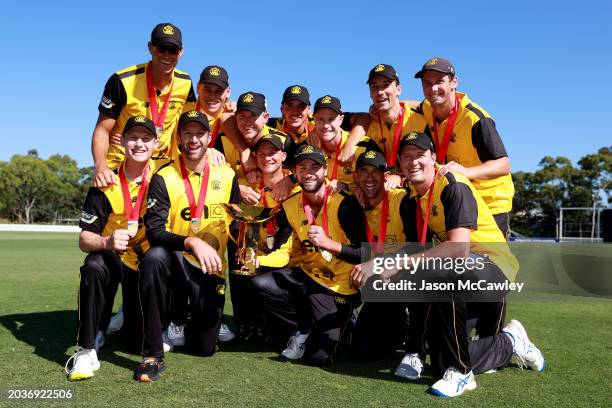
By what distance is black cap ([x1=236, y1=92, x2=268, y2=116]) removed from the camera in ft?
20.2

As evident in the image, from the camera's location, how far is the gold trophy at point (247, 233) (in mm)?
4906

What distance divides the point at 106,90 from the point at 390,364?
4.16 meters

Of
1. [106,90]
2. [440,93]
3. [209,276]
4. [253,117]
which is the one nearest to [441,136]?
[440,93]

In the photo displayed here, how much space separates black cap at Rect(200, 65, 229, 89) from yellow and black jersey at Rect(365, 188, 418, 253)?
90.6 inches

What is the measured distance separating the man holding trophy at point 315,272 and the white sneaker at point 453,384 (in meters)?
1.14

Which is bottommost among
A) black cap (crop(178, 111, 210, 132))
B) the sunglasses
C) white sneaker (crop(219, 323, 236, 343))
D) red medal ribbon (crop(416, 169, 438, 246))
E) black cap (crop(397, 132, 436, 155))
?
white sneaker (crop(219, 323, 236, 343))

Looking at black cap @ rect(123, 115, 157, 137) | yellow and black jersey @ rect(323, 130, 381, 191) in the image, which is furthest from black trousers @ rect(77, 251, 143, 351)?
yellow and black jersey @ rect(323, 130, 381, 191)

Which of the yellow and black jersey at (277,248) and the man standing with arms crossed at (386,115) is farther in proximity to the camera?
the man standing with arms crossed at (386,115)

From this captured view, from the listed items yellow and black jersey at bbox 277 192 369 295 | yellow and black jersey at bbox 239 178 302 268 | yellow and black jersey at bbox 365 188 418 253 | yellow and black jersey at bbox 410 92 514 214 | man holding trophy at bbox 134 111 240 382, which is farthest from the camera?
yellow and black jersey at bbox 239 178 302 268

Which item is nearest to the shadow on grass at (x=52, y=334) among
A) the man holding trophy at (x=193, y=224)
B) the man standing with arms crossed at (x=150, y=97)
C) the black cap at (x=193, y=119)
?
the man holding trophy at (x=193, y=224)

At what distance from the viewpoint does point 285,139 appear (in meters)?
6.32

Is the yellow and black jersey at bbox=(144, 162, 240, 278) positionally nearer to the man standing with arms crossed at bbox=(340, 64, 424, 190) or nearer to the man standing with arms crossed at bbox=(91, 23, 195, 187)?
the man standing with arms crossed at bbox=(91, 23, 195, 187)

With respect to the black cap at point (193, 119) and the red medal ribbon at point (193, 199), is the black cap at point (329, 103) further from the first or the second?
the red medal ribbon at point (193, 199)

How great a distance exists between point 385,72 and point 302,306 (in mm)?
2594
